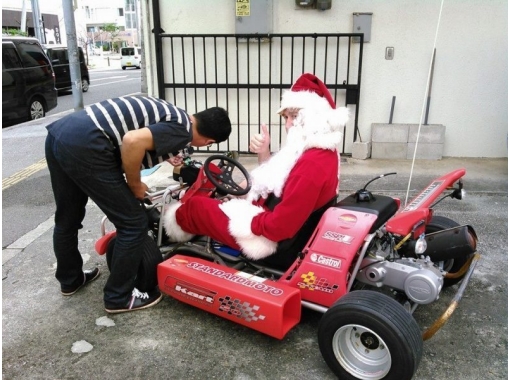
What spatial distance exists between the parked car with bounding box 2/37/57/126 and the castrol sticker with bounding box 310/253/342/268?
959 cm

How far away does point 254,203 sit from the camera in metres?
2.96

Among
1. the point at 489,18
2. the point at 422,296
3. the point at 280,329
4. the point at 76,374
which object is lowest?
the point at 76,374

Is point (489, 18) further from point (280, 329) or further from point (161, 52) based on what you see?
point (280, 329)

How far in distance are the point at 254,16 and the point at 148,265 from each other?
4135mm

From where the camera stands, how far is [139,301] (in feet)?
10.1

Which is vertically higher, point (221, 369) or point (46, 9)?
point (46, 9)

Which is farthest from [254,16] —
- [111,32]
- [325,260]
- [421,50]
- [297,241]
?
[111,32]

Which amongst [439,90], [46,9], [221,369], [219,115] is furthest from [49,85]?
[46,9]

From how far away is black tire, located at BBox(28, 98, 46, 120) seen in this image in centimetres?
1084

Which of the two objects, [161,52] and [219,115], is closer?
[219,115]

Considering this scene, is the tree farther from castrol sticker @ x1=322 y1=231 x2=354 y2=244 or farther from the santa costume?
castrol sticker @ x1=322 y1=231 x2=354 y2=244

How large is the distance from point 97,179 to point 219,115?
0.84 metres

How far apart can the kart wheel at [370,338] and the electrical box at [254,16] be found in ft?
15.1

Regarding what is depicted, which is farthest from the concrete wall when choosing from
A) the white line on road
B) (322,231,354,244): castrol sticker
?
(322,231,354,244): castrol sticker
